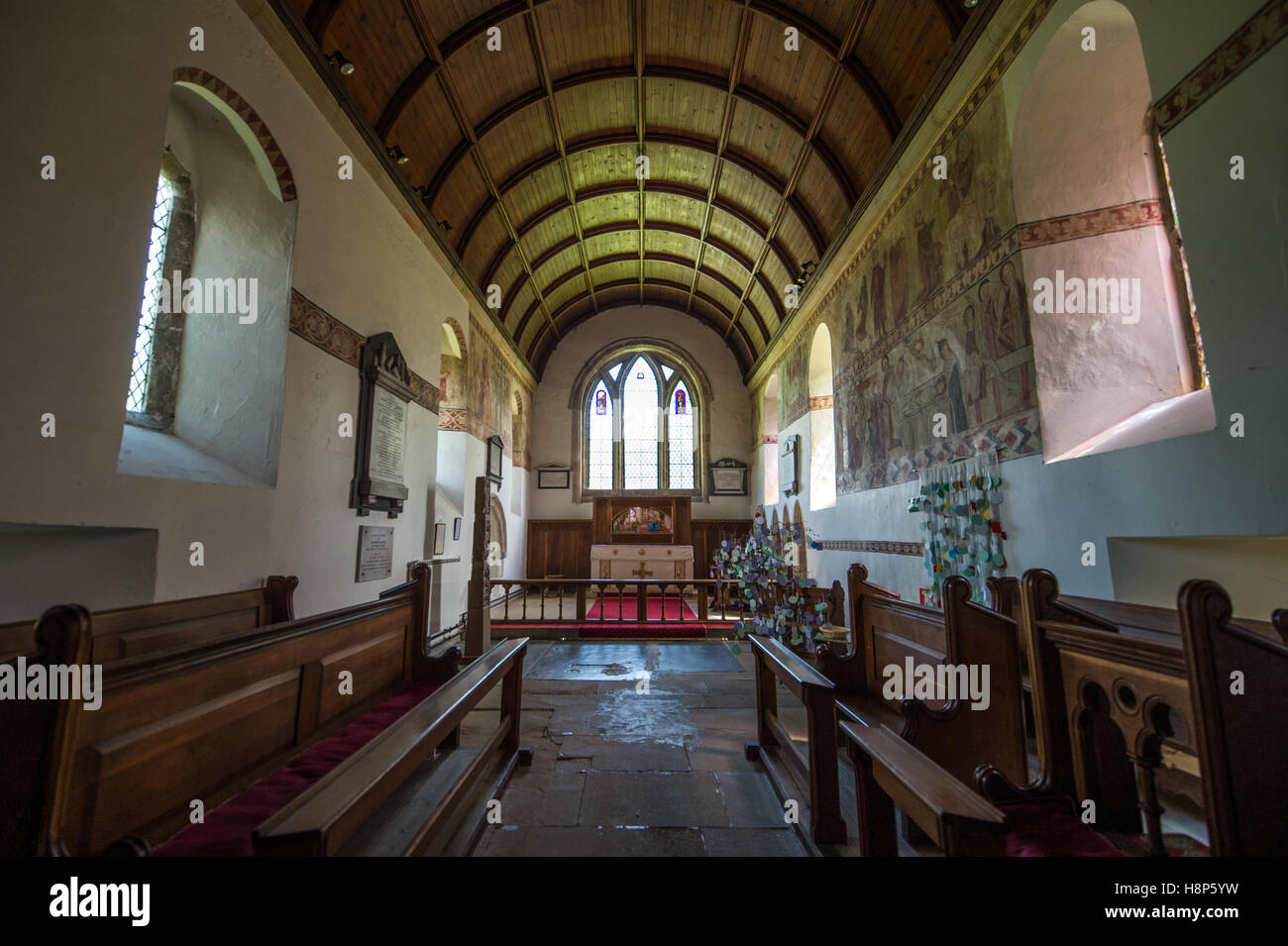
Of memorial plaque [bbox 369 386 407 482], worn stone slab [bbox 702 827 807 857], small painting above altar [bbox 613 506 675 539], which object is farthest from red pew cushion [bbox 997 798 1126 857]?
small painting above altar [bbox 613 506 675 539]

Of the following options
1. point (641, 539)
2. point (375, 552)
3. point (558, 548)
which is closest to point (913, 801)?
point (375, 552)

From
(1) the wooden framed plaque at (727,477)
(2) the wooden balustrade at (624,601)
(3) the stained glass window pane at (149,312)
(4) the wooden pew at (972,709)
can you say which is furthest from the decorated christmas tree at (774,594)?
(1) the wooden framed plaque at (727,477)

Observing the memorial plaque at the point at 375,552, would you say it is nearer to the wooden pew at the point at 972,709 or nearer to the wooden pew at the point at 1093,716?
the wooden pew at the point at 972,709

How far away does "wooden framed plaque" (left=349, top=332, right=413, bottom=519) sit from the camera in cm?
488

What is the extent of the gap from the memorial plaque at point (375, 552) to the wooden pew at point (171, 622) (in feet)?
5.37

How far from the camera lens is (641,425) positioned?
13094mm

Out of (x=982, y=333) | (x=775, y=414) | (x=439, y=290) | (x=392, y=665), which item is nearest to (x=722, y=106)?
(x=439, y=290)

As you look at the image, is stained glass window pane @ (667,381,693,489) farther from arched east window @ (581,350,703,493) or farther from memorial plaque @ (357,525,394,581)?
memorial plaque @ (357,525,394,581)

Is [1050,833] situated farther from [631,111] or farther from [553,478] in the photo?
[553,478]

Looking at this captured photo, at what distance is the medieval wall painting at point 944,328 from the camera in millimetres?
3889

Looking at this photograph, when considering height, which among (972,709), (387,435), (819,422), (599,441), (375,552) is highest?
(599,441)

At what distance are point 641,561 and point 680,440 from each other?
367cm
